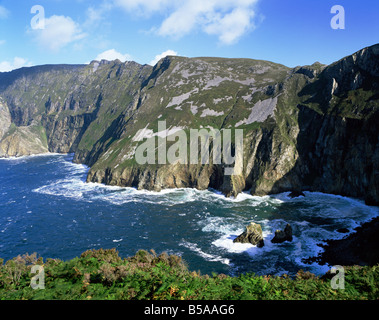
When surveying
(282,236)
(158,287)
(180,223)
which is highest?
(158,287)

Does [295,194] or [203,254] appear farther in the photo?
[295,194]

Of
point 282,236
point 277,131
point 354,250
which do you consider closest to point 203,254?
point 282,236

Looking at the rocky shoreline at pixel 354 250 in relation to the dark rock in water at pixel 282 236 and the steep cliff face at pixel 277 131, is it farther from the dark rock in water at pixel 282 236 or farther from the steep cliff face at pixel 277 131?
the steep cliff face at pixel 277 131

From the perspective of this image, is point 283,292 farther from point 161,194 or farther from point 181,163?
point 181,163

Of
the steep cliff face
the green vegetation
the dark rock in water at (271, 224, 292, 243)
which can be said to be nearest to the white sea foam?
the dark rock in water at (271, 224, 292, 243)

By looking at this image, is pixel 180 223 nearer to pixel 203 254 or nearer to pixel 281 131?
pixel 203 254

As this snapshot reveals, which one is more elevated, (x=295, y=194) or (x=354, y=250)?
(x=295, y=194)
